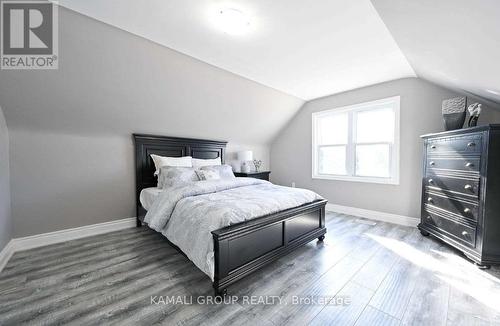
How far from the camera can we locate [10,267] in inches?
80.7

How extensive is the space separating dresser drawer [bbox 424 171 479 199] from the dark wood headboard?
3727mm

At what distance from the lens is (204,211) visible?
184 cm

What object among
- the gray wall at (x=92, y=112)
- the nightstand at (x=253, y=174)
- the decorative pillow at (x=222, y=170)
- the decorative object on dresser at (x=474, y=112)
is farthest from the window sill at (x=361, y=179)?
the gray wall at (x=92, y=112)

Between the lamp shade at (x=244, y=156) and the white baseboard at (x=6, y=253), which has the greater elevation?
the lamp shade at (x=244, y=156)

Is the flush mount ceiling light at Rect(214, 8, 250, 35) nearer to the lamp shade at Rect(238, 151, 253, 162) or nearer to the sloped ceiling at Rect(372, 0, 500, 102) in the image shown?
the sloped ceiling at Rect(372, 0, 500, 102)

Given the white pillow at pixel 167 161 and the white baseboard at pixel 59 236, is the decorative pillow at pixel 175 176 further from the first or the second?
the white baseboard at pixel 59 236

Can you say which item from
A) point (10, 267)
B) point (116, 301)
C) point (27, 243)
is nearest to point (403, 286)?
point (116, 301)

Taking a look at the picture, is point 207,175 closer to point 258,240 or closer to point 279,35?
point 258,240

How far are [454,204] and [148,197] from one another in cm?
396

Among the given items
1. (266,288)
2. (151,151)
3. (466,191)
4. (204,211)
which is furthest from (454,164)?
(151,151)

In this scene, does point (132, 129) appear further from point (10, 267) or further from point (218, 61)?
point (10, 267)

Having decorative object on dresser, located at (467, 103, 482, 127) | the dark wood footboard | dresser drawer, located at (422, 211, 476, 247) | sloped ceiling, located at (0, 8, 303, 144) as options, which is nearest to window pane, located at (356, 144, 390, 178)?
dresser drawer, located at (422, 211, 476, 247)

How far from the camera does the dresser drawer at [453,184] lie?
2150 mm

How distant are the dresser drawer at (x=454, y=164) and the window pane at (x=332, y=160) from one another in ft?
4.95
